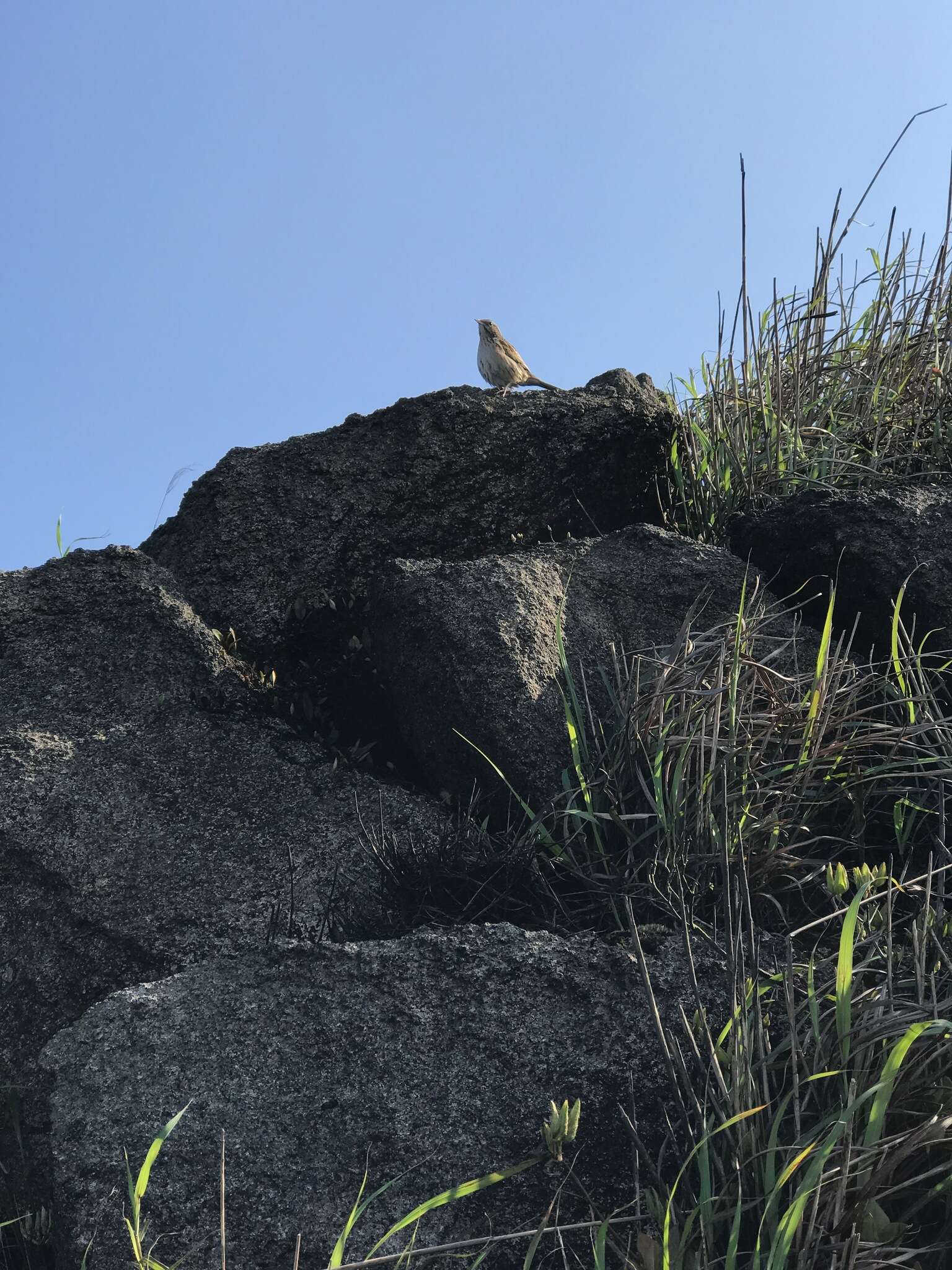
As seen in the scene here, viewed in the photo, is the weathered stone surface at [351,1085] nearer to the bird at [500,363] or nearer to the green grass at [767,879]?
the green grass at [767,879]

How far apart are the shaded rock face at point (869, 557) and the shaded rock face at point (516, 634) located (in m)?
0.20

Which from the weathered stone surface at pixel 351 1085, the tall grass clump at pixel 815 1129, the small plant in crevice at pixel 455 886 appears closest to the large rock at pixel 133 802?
the small plant in crevice at pixel 455 886

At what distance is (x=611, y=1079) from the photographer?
1853 millimetres

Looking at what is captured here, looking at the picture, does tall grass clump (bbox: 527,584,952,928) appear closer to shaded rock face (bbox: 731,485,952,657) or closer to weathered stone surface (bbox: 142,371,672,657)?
shaded rock face (bbox: 731,485,952,657)

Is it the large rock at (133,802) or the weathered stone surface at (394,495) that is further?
the weathered stone surface at (394,495)

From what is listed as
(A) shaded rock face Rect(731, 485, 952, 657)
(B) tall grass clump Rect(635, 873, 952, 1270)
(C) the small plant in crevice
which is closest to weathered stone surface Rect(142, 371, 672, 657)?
(A) shaded rock face Rect(731, 485, 952, 657)

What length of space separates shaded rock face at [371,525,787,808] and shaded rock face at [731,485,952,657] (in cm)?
20

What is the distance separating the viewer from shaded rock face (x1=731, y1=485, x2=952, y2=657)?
117 inches

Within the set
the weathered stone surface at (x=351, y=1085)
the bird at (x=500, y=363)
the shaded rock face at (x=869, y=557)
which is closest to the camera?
the weathered stone surface at (x=351, y=1085)

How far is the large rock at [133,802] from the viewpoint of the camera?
2.32 metres

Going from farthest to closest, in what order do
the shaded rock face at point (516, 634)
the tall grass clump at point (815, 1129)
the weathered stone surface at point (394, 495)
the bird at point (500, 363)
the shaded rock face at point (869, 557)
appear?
1. the bird at point (500, 363)
2. the weathered stone surface at point (394, 495)
3. the shaded rock face at point (869, 557)
4. the shaded rock face at point (516, 634)
5. the tall grass clump at point (815, 1129)

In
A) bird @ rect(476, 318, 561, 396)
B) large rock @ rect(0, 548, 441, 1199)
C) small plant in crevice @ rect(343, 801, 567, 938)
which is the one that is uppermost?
bird @ rect(476, 318, 561, 396)

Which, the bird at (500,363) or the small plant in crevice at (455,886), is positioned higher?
the bird at (500,363)

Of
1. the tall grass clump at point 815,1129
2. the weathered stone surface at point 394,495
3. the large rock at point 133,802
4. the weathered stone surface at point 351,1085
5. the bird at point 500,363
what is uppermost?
the bird at point 500,363
